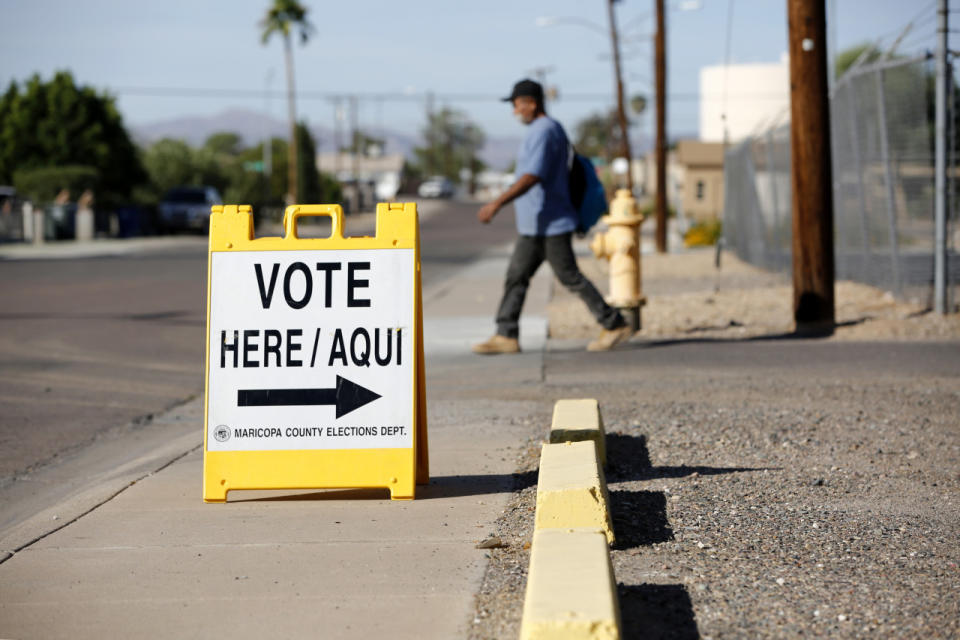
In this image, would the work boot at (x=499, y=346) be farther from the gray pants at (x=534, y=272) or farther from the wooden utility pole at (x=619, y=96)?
the wooden utility pole at (x=619, y=96)

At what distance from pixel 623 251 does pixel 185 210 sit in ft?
116

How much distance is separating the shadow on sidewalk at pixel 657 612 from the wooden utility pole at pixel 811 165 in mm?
8198

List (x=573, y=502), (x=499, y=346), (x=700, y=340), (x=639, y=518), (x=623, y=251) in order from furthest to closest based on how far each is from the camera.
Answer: (x=700, y=340)
(x=623, y=251)
(x=499, y=346)
(x=639, y=518)
(x=573, y=502)

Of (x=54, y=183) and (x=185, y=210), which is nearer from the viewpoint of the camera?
(x=185, y=210)

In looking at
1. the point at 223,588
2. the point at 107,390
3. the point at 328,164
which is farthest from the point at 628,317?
the point at 328,164

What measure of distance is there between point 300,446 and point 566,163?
525cm

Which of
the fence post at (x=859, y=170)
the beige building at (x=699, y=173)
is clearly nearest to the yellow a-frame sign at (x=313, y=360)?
the fence post at (x=859, y=170)

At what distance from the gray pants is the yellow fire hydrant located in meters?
1.04

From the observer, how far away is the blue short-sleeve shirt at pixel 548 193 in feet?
32.5

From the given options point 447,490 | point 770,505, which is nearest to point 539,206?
point 447,490

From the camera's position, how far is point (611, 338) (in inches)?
420

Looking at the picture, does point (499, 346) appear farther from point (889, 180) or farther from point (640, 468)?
point (889, 180)

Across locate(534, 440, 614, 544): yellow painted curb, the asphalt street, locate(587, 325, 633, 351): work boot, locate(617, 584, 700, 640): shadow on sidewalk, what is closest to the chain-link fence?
locate(587, 325, 633, 351): work boot

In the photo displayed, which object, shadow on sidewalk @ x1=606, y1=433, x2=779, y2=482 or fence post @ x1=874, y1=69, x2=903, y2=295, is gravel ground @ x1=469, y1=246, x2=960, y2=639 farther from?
fence post @ x1=874, y1=69, x2=903, y2=295
